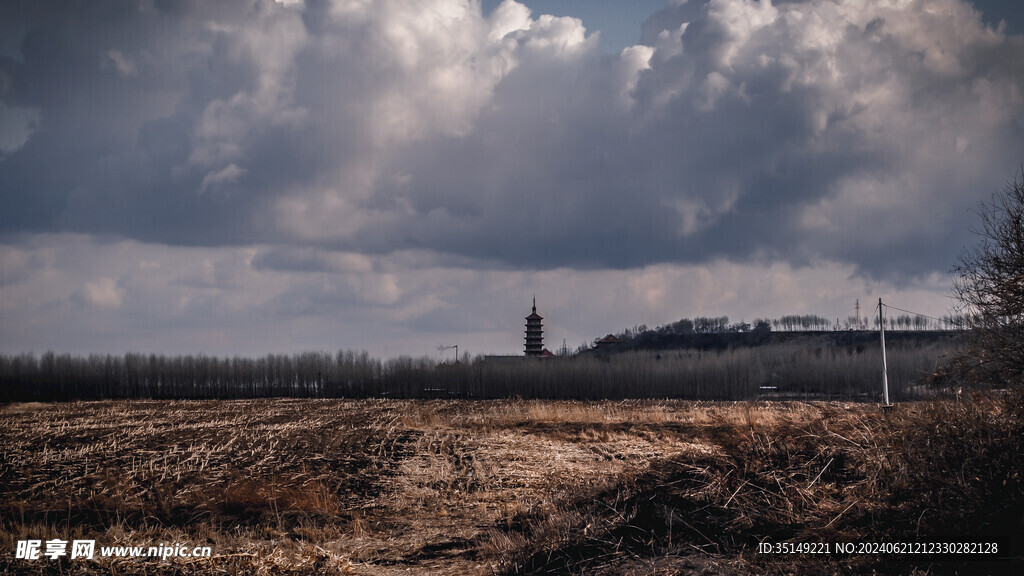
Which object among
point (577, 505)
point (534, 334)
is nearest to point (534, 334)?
point (534, 334)

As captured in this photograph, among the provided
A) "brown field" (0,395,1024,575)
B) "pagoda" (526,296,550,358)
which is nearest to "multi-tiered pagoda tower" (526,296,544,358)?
"pagoda" (526,296,550,358)

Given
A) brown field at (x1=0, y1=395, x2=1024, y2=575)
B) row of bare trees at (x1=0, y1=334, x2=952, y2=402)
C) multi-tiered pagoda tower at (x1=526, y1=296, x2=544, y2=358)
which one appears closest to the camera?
brown field at (x1=0, y1=395, x2=1024, y2=575)

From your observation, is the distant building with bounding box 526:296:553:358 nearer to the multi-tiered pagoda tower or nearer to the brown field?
the multi-tiered pagoda tower

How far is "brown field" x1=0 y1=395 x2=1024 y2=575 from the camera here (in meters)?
6.95

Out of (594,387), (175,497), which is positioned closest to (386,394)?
(594,387)

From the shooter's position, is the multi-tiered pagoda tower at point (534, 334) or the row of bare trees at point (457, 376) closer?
the row of bare trees at point (457, 376)

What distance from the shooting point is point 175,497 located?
12586mm

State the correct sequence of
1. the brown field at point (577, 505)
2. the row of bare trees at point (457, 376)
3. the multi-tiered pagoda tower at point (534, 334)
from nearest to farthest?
the brown field at point (577, 505) < the row of bare trees at point (457, 376) < the multi-tiered pagoda tower at point (534, 334)

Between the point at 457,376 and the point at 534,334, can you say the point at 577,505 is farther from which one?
the point at 534,334

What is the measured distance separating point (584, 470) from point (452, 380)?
50852 mm

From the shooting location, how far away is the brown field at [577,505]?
274 inches

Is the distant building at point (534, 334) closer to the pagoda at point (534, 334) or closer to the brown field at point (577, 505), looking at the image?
the pagoda at point (534, 334)

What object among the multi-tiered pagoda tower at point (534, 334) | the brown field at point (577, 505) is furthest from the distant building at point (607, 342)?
the brown field at point (577, 505)

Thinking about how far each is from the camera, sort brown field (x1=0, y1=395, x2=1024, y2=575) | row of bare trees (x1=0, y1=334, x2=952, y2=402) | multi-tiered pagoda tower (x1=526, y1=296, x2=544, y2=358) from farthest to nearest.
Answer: multi-tiered pagoda tower (x1=526, y1=296, x2=544, y2=358), row of bare trees (x1=0, y1=334, x2=952, y2=402), brown field (x1=0, y1=395, x2=1024, y2=575)
